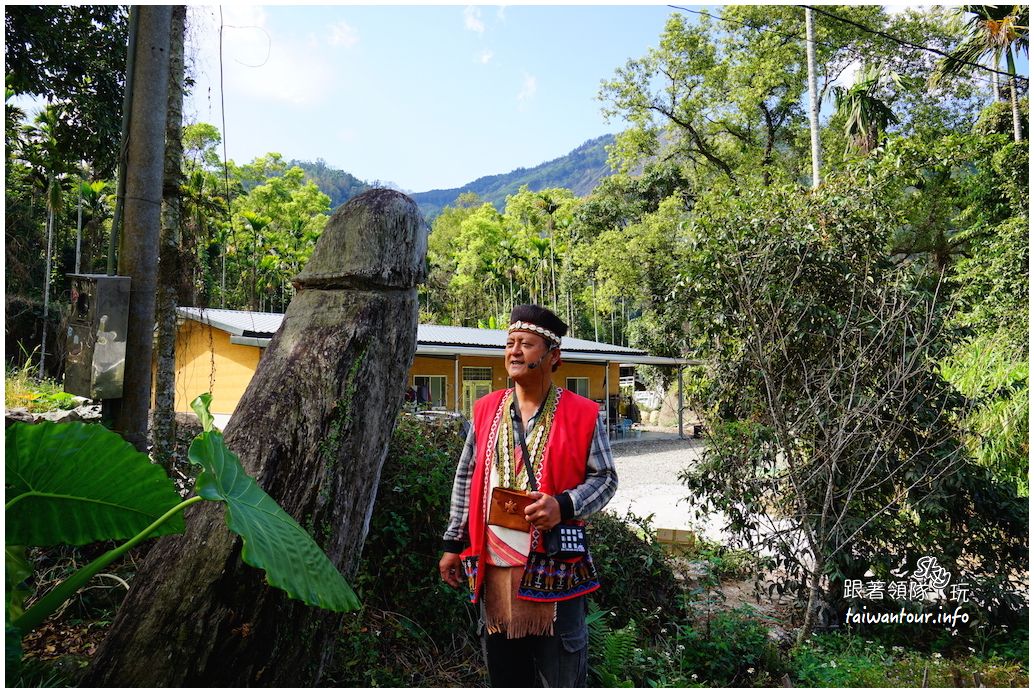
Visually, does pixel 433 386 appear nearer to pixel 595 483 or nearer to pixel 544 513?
pixel 595 483

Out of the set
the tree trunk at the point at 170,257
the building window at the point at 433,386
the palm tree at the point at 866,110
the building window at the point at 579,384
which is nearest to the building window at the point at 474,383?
the building window at the point at 433,386

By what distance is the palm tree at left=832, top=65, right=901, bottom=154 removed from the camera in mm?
15617

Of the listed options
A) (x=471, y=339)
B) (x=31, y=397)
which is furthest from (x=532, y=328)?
(x=471, y=339)

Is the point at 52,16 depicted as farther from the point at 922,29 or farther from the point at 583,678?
the point at 922,29

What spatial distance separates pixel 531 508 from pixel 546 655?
51cm

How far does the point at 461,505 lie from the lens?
2.33 m

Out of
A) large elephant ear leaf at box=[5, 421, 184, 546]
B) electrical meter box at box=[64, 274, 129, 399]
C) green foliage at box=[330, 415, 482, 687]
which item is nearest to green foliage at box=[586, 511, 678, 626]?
green foliage at box=[330, 415, 482, 687]

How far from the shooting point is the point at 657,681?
337 centimetres

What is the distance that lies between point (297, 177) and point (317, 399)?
132 ft

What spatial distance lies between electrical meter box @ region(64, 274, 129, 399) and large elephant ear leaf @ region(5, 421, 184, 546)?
1757 millimetres

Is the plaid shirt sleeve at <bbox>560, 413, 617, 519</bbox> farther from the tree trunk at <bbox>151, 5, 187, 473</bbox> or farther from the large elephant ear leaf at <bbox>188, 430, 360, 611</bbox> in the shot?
the tree trunk at <bbox>151, 5, 187, 473</bbox>

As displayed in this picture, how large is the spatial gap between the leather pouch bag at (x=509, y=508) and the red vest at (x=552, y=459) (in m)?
0.07

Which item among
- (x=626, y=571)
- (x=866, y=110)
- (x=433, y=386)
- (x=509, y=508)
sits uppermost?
(x=866, y=110)

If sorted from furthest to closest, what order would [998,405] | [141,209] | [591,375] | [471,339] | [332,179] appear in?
1. [332,179]
2. [591,375]
3. [471,339]
4. [998,405]
5. [141,209]
